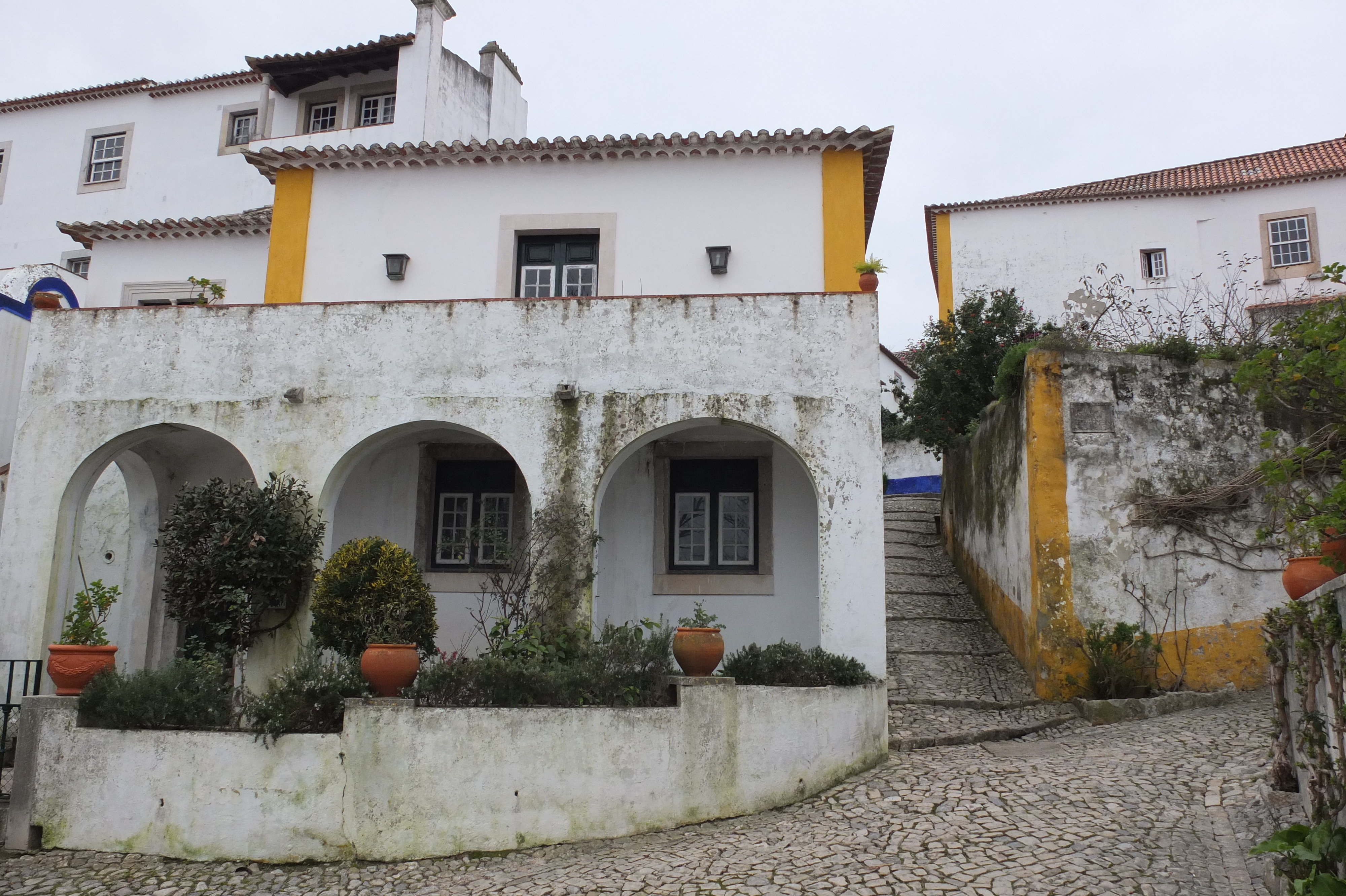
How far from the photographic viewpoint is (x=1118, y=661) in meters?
10.2

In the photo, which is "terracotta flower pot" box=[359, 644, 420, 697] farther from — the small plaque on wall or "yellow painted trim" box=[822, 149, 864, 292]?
the small plaque on wall

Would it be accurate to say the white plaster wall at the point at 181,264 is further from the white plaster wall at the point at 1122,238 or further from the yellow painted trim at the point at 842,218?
the white plaster wall at the point at 1122,238

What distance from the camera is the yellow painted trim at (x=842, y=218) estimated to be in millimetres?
12281

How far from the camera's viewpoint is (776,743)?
833cm

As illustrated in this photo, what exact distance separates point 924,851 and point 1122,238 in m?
22.2

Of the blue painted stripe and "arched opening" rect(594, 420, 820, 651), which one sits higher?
the blue painted stripe

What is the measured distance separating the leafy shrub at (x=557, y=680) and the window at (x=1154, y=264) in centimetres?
2104

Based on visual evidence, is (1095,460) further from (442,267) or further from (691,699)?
(442,267)

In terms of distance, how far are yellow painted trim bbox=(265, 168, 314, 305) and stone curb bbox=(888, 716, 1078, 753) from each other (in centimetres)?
900

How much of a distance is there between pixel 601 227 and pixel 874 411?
473cm

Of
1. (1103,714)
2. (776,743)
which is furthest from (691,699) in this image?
(1103,714)

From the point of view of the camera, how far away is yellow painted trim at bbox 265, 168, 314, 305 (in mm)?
13023

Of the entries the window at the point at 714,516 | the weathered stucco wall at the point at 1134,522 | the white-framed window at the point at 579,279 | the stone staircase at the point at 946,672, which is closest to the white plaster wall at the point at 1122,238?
the stone staircase at the point at 946,672

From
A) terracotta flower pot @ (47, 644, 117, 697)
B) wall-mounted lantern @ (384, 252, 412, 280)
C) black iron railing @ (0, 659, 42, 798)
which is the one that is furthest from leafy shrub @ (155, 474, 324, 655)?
wall-mounted lantern @ (384, 252, 412, 280)
